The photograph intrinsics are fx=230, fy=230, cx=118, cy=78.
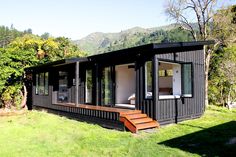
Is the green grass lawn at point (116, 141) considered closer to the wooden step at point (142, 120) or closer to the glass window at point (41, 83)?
the wooden step at point (142, 120)

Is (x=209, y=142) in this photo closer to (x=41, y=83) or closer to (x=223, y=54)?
(x=41, y=83)

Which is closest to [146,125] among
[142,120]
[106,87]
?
[142,120]

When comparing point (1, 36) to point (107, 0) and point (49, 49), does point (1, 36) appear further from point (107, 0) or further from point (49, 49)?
point (107, 0)

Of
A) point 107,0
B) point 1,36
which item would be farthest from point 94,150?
point 1,36

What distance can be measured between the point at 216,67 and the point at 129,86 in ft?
36.8

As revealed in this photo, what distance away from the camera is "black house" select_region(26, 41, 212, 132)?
26.7ft

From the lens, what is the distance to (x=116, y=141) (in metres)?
6.54

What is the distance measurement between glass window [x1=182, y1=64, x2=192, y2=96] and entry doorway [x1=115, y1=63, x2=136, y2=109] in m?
2.29

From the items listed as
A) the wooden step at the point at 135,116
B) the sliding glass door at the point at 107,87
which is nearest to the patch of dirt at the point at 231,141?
the wooden step at the point at 135,116

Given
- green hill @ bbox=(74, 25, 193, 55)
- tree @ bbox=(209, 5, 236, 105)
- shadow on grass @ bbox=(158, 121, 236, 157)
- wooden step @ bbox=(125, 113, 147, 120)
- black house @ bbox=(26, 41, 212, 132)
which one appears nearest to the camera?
shadow on grass @ bbox=(158, 121, 236, 157)

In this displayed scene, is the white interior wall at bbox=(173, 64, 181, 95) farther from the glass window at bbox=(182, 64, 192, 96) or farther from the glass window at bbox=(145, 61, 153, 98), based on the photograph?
the glass window at bbox=(145, 61, 153, 98)

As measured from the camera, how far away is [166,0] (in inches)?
736

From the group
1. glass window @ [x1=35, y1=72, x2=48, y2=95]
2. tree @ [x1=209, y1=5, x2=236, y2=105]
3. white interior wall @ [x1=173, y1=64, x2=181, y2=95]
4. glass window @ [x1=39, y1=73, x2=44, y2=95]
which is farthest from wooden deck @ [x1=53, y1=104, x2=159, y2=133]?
tree @ [x1=209, y1=5, x2=236, y2=105]

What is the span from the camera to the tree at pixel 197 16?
56.4 ft
